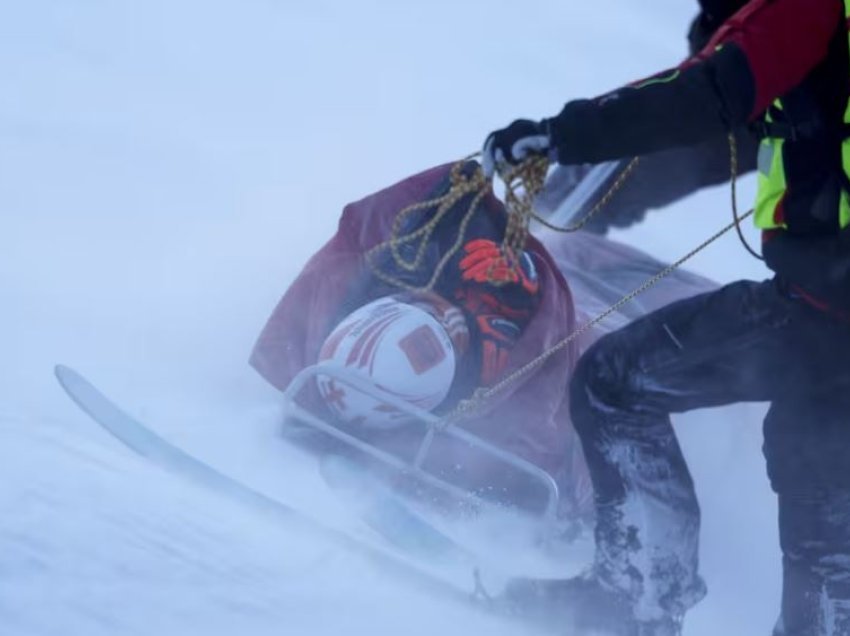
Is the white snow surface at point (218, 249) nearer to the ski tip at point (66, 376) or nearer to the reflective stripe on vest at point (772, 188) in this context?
the ski tip at point (66, 376)

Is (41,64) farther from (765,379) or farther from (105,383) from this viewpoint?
(765,379)

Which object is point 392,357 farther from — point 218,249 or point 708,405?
point 218,249

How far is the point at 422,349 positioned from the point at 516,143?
30.0 inches

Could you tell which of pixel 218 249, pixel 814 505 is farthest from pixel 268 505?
pixel 218 249

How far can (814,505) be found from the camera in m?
1.81

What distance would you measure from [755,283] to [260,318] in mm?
1523

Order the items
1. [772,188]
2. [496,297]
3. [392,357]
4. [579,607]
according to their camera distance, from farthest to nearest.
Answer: [496,297], [392,357], [579,607], [772,188]

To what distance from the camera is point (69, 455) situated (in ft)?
6.72

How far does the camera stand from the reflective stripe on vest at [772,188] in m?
1.64

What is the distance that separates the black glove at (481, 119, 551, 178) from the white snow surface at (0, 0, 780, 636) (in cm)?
67

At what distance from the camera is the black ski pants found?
5.80 ft

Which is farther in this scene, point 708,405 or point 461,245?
point 461,245

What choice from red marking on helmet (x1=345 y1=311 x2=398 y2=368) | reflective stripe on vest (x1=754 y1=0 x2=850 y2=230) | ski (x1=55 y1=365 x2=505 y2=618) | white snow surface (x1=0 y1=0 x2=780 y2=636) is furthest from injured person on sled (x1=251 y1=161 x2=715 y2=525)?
reflective stripe on vest (x1=754 y1=0 x2=850 y2=230)

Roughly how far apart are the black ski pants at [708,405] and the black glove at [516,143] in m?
0.34
